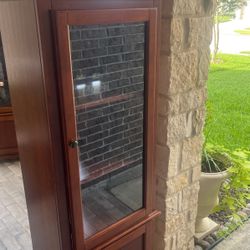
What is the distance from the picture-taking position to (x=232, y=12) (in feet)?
16.2

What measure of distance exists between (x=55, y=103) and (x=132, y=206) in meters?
0.67

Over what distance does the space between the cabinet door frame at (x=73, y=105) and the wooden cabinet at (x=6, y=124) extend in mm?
2268

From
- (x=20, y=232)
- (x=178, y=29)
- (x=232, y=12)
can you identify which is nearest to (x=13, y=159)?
(x=20, y=232)

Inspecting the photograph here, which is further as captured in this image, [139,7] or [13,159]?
[13,159]

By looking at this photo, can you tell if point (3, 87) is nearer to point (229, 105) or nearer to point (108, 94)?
point (108, 94)

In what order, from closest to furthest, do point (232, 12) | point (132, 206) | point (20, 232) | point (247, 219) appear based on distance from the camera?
point (132, 206), point (20, 232), point (247, 219), point (232, 12)

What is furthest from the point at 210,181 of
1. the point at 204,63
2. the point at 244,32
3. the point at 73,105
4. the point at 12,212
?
the point at 244,32

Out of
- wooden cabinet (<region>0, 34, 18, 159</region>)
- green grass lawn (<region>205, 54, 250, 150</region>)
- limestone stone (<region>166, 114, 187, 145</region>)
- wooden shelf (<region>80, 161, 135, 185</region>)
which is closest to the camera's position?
wooden shelf (<region>80, 161, 135, 185</region>)

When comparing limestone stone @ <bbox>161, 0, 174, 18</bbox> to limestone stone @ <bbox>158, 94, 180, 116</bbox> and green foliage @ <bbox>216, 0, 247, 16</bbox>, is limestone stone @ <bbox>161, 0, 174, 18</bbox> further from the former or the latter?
green foliage @ <bbox>216, 0, 247, 16</bbox>

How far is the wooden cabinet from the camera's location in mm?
3139

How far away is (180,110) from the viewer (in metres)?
1.43

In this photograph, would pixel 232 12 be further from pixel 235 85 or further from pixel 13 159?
pixel 13 159

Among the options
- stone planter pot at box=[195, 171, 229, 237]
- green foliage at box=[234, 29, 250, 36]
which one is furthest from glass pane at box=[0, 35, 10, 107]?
green foliage at box=[234, 29, 250, 36]

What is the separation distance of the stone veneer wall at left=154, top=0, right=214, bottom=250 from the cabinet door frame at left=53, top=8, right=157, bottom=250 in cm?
10
